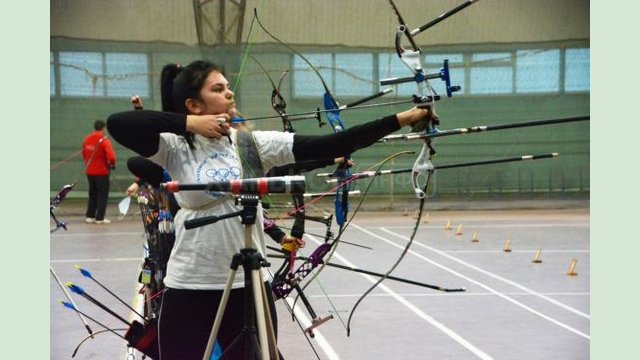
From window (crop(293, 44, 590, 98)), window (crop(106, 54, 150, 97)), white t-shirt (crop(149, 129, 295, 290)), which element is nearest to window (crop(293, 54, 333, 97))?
window (crop(293, 44, 590, 98))

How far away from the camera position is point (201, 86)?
6.46 ft

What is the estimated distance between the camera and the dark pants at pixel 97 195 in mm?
9078

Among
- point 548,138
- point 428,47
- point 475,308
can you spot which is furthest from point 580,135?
point 475,308

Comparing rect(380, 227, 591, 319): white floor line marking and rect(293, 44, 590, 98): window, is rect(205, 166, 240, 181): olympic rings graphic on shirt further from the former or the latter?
rect(293, 44, 590, 98): window

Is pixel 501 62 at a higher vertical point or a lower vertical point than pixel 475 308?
higher

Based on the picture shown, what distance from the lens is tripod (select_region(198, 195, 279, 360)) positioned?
63.1 inches

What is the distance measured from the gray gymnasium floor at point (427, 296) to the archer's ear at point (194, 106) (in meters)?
1.84

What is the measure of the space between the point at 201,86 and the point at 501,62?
9.42 metres

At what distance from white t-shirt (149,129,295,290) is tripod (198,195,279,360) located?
0.17 meters

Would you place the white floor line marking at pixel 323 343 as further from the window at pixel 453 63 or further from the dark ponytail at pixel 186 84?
the window at pixel 453 63

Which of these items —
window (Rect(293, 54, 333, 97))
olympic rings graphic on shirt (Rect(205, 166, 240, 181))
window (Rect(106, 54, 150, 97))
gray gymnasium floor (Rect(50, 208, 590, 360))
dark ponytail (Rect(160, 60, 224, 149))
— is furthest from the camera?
window (Rect(106, 54, 150, 97))

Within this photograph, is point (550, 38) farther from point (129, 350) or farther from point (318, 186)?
point (129, 350)

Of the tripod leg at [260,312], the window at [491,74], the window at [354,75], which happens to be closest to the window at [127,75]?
the window at [354,75]

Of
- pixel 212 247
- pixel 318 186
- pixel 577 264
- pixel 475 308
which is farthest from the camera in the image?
pixel 318 186
